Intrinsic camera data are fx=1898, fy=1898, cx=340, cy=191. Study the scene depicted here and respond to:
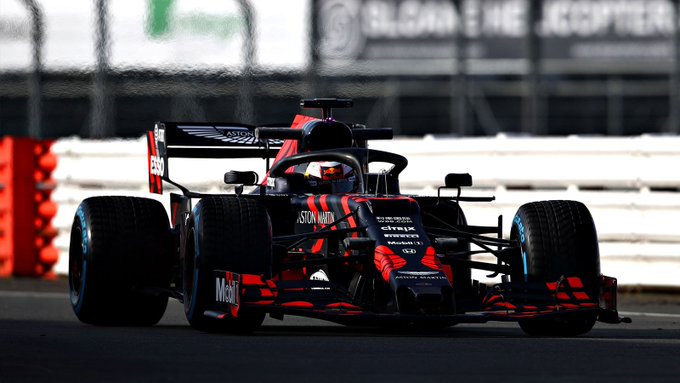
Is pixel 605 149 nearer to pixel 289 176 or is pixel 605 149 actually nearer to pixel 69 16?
pixel 289 176

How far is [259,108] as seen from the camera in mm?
17781

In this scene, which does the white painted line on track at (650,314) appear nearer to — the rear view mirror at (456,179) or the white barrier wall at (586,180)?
the white barrier wall at (586,180)

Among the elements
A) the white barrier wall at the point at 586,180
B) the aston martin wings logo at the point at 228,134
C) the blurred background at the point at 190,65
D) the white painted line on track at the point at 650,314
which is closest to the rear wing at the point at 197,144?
the aston martin wings logo at the point at 228,134

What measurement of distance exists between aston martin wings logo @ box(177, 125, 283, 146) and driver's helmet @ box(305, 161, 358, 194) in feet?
3.82

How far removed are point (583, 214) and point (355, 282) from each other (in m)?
1.40

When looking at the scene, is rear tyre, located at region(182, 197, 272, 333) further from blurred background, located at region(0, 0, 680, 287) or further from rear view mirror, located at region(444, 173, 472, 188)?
blurred background, located at region(0, 0, 680, 287)

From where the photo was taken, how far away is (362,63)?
1866 centimetres

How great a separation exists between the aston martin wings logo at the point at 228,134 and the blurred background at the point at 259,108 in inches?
81.6

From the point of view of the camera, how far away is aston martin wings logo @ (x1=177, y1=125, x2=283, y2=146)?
12.6 metres

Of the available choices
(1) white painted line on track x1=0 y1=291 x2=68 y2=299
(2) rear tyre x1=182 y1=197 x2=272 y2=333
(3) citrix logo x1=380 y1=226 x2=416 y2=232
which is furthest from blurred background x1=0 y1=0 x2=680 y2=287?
(2) rear tyre x1=182 y1=197 x2=272 y2=333

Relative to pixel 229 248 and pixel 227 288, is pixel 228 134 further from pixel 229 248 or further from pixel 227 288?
pixel 227 288

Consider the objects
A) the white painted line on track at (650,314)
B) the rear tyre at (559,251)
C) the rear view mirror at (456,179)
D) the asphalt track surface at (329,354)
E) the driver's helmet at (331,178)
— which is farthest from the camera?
the white painted line on track at (650,314)

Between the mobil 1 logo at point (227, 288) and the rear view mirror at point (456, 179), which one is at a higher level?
the rear view mirror at point (456, 179)

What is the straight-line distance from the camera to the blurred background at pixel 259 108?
1412cm
